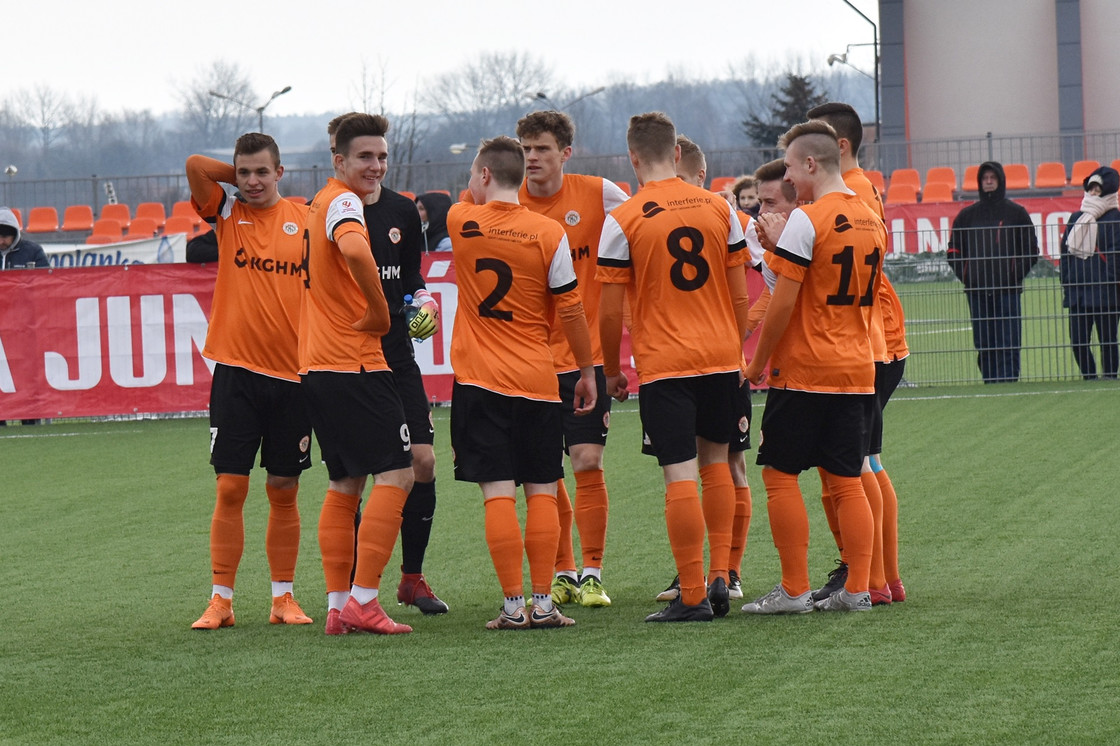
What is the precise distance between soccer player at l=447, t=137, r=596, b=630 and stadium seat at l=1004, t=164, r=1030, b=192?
86.7 ft

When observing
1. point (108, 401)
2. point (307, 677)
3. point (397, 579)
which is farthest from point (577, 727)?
point (108, 401)

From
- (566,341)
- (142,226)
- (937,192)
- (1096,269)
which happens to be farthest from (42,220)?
(566,341)

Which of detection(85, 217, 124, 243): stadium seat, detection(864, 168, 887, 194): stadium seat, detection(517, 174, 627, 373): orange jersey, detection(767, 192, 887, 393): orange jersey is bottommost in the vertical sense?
detection(767, 192, 887, 393): orange jersey

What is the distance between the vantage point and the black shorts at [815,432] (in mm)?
5793

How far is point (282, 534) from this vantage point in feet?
20.0

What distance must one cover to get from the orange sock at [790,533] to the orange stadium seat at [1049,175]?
86.3 feet

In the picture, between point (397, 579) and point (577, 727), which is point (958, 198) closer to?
Answer: point (397, 579)

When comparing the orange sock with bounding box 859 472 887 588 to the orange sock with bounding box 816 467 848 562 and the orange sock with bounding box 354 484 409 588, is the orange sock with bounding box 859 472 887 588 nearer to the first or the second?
the orange sock with bounding box 816 467 848 562

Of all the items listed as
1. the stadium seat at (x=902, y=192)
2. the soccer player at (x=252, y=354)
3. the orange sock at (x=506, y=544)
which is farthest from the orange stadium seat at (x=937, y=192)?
the orange sock at (x=506, y=544)

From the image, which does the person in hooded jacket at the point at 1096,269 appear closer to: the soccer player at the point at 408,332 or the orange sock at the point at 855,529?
the orange sock at the point at 855,529

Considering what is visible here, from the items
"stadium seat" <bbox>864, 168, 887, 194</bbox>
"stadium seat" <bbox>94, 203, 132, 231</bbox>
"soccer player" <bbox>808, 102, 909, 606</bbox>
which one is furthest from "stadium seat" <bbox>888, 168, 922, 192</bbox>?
"soccer player" <bbox>808, 102, 909, 606</bbox>

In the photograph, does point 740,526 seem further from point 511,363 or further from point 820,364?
point 511,363

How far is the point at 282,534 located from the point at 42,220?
2912 centimetres

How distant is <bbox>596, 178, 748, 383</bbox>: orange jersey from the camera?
573 cm
